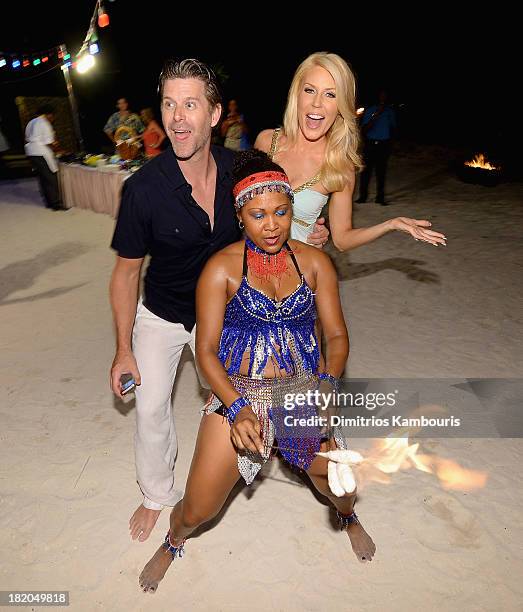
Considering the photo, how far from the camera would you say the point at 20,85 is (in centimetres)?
2305

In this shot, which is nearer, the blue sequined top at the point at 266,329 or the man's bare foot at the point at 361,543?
the blue sequined top at the point at 266,329

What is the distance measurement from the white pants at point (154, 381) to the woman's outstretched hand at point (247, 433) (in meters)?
0.71

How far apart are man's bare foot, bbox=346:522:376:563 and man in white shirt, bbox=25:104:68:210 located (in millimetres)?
9958

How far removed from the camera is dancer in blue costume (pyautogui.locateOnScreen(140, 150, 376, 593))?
216cm

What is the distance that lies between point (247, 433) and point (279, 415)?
283 mm

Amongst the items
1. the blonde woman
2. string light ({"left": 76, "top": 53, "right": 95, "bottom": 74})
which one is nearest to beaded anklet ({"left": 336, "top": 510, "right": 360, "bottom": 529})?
the blonde woman

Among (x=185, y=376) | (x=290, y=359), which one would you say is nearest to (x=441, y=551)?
(x=290, y=359)

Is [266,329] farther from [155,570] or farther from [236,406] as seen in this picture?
[155,570]

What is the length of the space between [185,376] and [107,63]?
2641 centimetres

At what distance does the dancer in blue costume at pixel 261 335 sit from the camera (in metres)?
2.16

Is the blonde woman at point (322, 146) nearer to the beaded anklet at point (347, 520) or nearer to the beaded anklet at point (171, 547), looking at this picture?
the beaded anklet at point (347, 520)

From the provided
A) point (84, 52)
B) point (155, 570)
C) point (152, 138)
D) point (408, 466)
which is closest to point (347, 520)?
point (408, 466)

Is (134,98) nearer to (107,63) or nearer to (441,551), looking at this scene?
(107,63)

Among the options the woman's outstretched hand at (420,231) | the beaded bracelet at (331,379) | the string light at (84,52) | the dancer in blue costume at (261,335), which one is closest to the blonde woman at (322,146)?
the woman's outstretched hand at (420,231)
